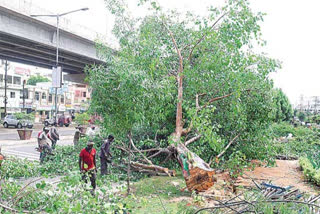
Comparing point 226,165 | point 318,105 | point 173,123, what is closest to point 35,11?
point 173,123

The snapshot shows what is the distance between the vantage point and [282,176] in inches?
415

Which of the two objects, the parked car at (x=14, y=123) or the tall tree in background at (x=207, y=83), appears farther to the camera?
the parked car at (x=14, y=123)

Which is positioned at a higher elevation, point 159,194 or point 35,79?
point 35,79

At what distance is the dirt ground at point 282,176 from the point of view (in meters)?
8.62

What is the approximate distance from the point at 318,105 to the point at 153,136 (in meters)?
69.5

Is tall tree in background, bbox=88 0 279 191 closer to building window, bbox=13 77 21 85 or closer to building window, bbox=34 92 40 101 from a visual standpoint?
building window, bbox=13 77 21 85

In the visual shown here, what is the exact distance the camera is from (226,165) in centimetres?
894

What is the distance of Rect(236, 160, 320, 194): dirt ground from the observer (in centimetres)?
862

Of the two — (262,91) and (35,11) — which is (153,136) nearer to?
(262,91)

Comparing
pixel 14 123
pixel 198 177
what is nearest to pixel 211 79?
pixel 198 177

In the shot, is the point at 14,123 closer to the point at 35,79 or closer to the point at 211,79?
the point at 211,79

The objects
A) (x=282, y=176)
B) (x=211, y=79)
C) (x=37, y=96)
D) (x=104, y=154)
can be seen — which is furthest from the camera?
(x=37, y=96)

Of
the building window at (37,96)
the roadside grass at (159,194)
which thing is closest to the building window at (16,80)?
the building window at (37,96)

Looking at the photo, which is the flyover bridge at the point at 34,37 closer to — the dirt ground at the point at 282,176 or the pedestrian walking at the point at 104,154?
the pedestrian walking at the point at 104,154
